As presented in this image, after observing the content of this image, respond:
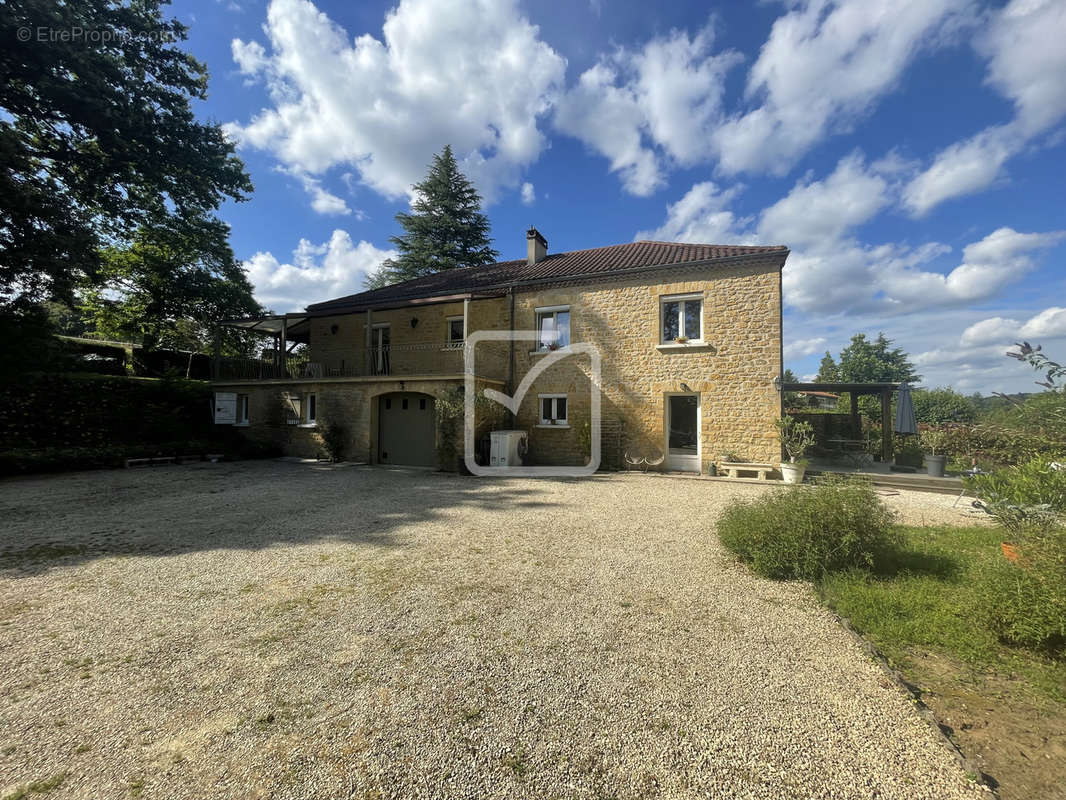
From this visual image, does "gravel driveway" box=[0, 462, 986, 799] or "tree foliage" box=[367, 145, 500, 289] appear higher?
"tree foliage" box=[367, 145, 500, 289]

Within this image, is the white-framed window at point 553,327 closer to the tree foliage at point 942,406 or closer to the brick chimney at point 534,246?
the brick chimney at point 534,246

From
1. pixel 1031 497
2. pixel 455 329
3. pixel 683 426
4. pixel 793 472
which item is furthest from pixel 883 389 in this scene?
pixel 455 329

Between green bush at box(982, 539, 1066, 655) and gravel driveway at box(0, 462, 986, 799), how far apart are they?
1127 millimetres

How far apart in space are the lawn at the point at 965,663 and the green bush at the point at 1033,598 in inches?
3.7

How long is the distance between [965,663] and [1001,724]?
680 millimetres

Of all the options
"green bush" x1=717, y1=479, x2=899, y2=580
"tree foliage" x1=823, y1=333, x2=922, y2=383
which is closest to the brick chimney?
"green bush" x1=717, y1=479, x2=899, y2=580

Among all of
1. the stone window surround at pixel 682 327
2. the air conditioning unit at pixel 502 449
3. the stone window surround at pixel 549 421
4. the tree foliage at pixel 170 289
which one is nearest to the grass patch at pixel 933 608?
the stone window surround at pixel 682 327

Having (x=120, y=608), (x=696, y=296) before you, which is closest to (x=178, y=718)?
(x=120, y=608)

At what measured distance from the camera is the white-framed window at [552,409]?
1307cm

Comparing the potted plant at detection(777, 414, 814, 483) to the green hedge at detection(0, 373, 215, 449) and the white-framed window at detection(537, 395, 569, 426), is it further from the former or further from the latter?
the green hedge at detection(0, 373, 215, 449)

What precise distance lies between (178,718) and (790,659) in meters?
3.89

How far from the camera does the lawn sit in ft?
6.90

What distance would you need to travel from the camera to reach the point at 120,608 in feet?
11.7

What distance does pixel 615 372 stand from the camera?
12.5 m
